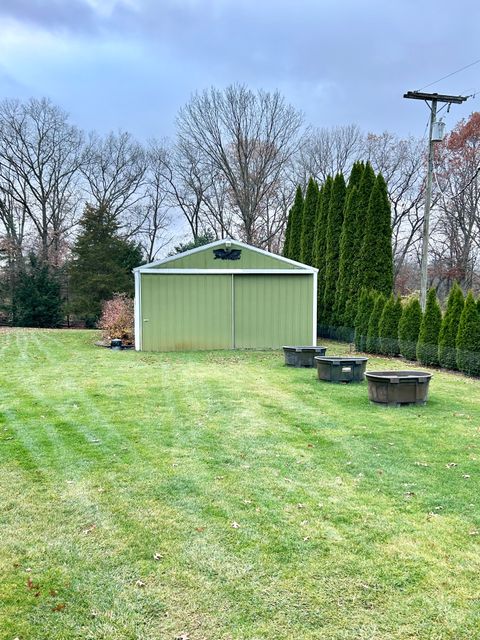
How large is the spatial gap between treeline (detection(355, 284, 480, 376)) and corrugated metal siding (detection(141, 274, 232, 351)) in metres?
3.85

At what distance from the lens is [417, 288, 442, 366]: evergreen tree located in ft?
34.3

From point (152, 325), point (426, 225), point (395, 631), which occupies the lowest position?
point (395, 631)

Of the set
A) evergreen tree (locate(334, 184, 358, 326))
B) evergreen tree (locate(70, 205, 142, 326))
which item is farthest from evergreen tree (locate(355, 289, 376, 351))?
evergreen tree (locate(70, 205, 142, 326))

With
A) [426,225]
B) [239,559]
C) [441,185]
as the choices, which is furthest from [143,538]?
[441,185]

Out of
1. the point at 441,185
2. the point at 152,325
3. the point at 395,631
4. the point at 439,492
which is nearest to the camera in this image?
the point at 395,631

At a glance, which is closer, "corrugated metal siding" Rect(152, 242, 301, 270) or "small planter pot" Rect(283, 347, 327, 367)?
"small planter pot" Rect(283, 347, 327, 367)

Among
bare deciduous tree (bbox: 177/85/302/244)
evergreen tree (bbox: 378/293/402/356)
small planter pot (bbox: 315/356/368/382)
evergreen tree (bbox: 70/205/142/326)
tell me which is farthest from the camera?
bare deciduous tree (bbox: 177/85/302/244)

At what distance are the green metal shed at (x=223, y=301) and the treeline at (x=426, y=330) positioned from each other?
1.58 meters

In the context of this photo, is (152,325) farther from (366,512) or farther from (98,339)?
(366,512)

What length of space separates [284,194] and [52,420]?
22976 mm

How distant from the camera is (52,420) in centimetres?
520

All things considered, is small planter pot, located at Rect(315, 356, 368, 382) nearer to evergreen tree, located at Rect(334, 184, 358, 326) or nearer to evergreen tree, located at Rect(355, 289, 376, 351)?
evergreen tree, located at Rect(355, 289, 376, 351)

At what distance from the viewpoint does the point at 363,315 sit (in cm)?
1357

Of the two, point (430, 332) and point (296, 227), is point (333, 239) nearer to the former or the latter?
point (296, 227)
